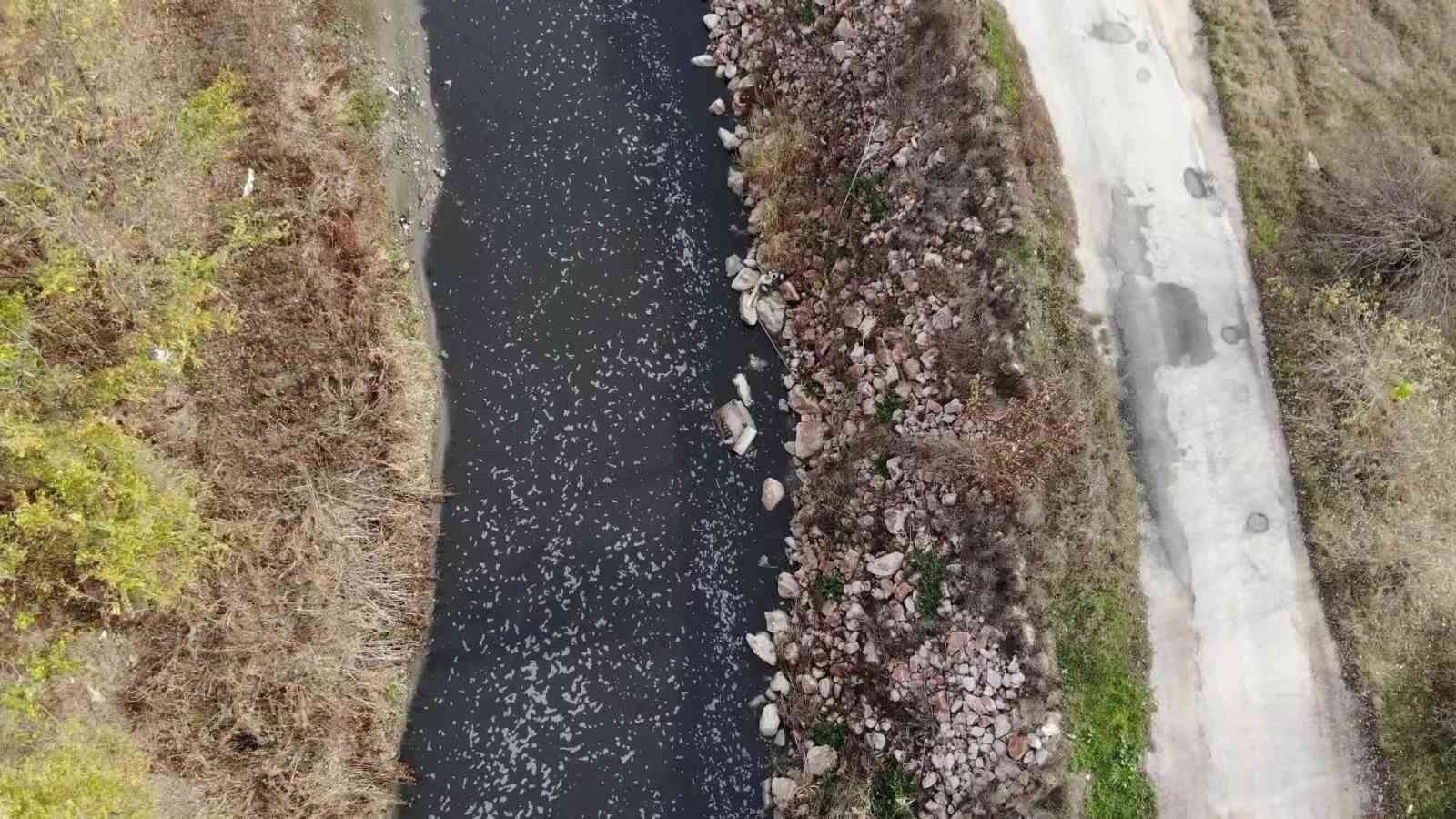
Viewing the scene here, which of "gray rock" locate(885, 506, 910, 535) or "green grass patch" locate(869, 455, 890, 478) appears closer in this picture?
"gray rock" locate(885, 506, 910, 535)

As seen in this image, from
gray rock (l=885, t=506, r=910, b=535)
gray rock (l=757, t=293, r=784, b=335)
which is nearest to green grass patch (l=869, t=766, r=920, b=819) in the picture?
gray rock (l=885, t=506, r=910, b=535)

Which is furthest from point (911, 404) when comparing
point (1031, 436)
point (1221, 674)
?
point (1221, 674)

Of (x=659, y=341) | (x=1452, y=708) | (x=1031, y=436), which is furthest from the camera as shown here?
(x=659, y=341)

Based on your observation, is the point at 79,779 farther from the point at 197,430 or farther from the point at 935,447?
the point at 935,447

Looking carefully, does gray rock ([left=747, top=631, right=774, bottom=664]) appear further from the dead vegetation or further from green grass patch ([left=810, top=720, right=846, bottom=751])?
green grass patch ([left=810, top=720, right=846, bottom=751])

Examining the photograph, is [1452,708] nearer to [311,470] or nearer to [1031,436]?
[1031,436]

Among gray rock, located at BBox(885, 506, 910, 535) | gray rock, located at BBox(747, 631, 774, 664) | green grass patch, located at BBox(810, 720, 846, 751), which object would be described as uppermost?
gray rock, located at BBox(885, 506, 910, 535)
